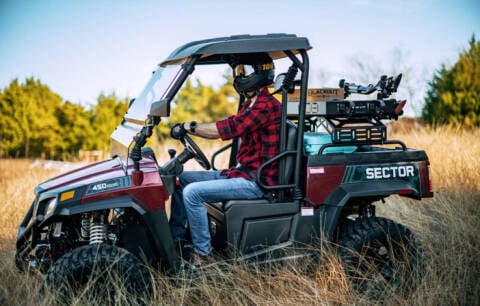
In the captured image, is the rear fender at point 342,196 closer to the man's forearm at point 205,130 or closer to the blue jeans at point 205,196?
the blue jeans at point 205,196

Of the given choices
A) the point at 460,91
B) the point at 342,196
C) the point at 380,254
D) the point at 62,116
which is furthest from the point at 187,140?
the point at 62,116

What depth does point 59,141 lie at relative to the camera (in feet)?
83.8

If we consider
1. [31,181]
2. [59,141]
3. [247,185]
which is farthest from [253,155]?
[59,141]

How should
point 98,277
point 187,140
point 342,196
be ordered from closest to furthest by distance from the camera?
point 98,277 < point 187,140 < point 342,196

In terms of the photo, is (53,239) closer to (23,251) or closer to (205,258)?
(23,251)

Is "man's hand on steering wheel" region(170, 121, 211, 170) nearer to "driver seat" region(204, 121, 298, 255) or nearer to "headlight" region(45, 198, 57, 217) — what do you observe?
"driver seat" region(204, 121, 298, 255)

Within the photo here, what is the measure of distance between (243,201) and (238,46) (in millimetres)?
1107

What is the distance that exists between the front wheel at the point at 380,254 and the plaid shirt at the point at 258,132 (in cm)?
73

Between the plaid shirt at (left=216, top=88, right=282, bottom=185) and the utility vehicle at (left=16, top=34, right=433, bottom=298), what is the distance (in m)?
0.08

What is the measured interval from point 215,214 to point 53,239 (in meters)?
1.18

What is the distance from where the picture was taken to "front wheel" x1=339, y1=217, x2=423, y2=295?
12.6 feet

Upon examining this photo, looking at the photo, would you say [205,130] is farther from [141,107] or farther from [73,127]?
[73,127]

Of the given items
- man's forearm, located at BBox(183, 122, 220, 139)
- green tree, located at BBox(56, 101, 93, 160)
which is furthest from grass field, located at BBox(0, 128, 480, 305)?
green tree, located at BBox(56, 101, 93, 160)

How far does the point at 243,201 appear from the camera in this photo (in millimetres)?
3791
